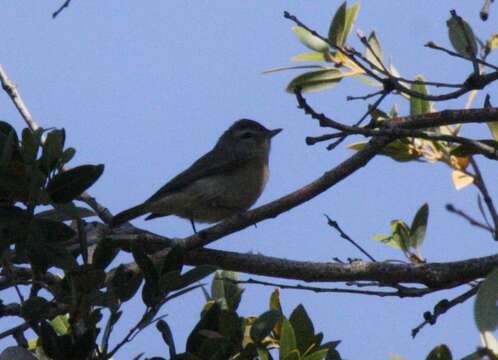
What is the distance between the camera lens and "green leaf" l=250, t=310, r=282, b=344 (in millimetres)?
3453

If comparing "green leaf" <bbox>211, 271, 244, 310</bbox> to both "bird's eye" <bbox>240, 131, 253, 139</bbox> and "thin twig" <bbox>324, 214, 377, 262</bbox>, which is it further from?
"bird's eye" <bbox>240, 131, 253, 139</bbox>

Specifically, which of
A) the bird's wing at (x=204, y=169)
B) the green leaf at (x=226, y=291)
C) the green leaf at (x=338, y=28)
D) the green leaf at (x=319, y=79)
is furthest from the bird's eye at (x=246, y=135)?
the green leaf at (x=226, y=291)

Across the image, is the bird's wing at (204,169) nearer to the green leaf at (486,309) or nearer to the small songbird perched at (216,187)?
the small songbird perched at (216,187)

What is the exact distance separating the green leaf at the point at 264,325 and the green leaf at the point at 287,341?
15 centimetres

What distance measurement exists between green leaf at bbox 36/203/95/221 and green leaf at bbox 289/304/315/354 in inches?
33.1

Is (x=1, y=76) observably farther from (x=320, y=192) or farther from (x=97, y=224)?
(x=320, y=192)

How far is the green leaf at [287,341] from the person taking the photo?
331cm

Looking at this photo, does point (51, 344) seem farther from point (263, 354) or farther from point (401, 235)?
point (401, 235)

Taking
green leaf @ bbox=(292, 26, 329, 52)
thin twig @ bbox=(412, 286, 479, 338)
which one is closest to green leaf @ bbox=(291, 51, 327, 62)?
green leaf @ bbox=(292, 26, 329, 52)

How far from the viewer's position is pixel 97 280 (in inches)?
125

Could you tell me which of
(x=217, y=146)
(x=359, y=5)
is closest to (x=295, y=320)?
(x=359, y=5)

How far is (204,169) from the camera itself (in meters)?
7.78

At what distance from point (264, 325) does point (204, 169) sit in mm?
4364

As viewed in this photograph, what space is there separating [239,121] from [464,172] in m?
4.90
